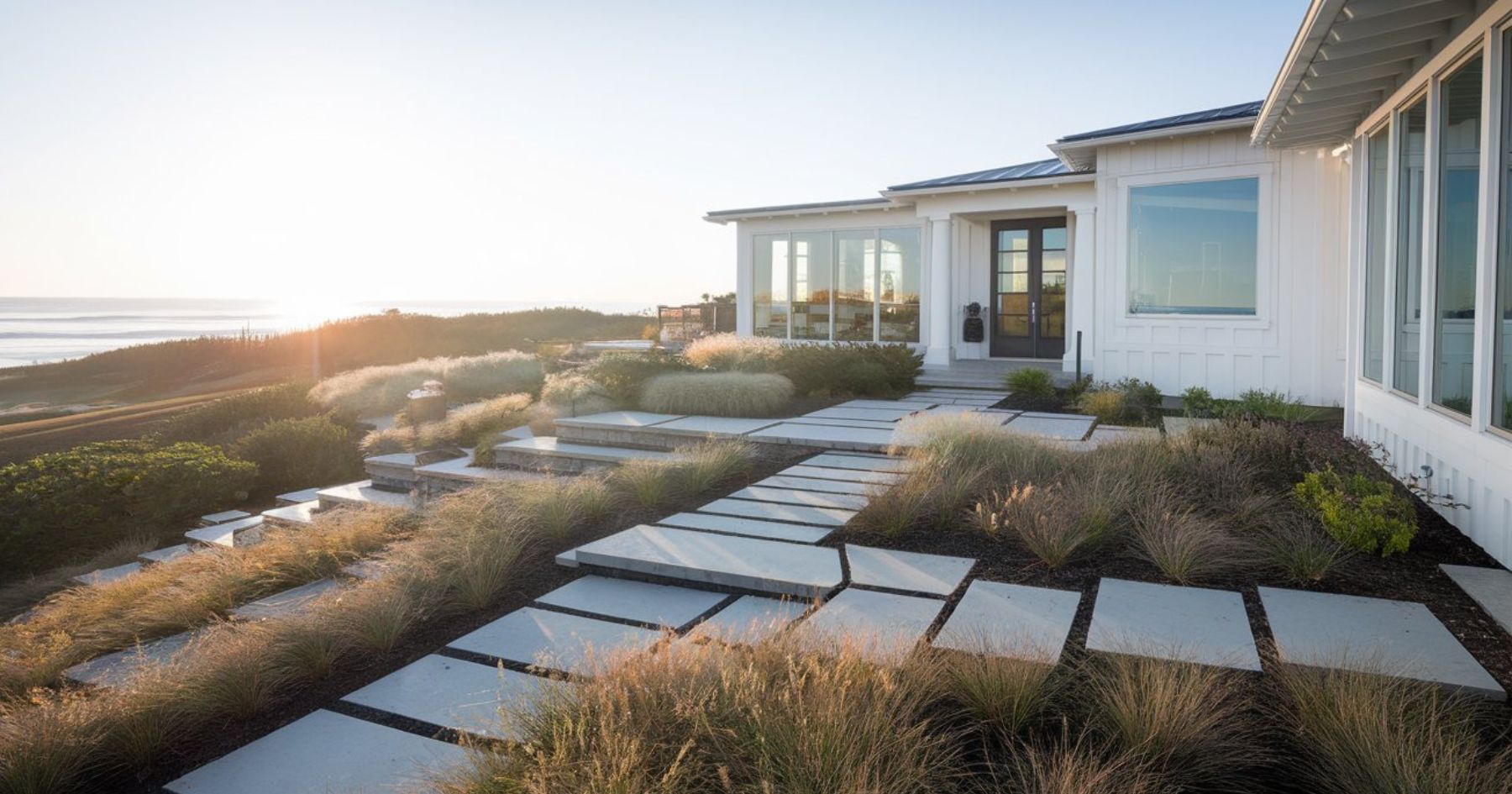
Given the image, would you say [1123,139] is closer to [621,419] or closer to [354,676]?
[621,419]

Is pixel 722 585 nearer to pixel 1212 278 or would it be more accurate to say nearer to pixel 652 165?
pixel 1212 278

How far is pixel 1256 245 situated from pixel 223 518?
9.83m

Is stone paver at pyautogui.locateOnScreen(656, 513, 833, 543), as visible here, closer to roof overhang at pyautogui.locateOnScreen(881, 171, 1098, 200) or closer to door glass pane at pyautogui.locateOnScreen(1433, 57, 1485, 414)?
door glass pane at pyautogui.locateOnScreen(1433, 57, 1485, 414)

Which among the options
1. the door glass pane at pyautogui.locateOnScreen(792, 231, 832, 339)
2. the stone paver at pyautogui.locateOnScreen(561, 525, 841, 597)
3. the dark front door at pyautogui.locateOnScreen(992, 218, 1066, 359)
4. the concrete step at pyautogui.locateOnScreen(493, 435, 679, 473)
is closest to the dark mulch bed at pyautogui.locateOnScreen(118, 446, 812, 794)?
the stone paver at pyautogui.locateOnScreen(561, 525, 841, 597)

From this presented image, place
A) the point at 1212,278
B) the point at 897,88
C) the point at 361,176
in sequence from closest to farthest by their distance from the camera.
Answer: the point at 1212,278
the point at 897,88
the point at 361,176

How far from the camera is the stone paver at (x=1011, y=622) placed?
2439 mm

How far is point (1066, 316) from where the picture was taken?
11.2m

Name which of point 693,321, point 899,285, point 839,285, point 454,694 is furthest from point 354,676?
point 693,321

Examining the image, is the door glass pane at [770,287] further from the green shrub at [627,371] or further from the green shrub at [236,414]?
the green shrub at [236,414]

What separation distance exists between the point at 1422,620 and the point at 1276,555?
23.7 inches

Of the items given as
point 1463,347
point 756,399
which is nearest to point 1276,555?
point 1463,347

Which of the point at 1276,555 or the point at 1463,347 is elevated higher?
the point at 1463,347

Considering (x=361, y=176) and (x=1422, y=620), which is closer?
(x=1422, y=620)

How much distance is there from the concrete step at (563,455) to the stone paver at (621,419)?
0.25 m
